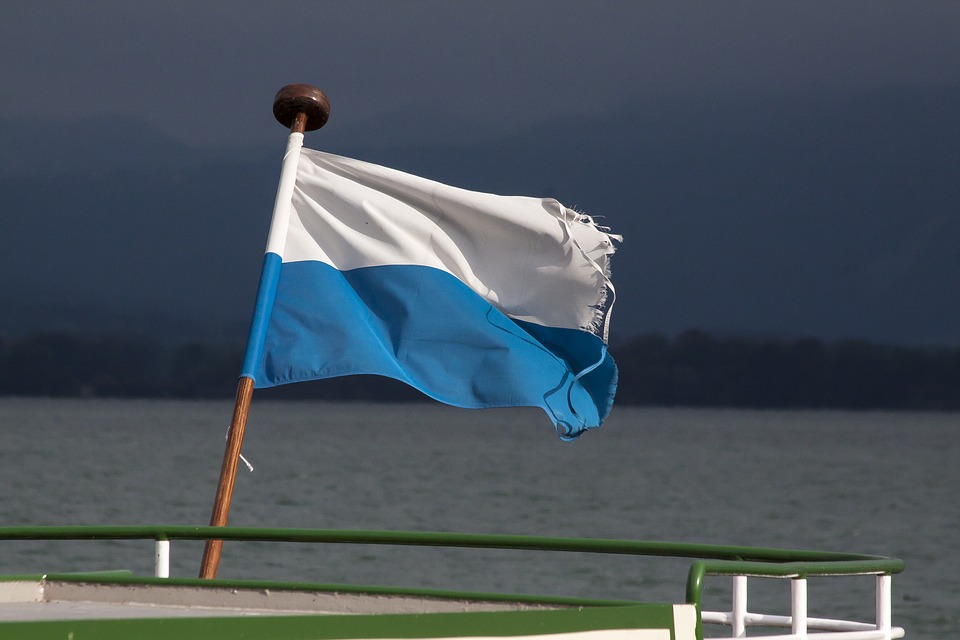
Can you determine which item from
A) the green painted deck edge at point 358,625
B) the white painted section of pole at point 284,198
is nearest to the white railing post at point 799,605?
the green painted deck edge at point 358,625

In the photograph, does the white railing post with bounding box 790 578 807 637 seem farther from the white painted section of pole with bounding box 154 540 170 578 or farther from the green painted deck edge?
the white painted section of pole with bounding box 154 540 170 578

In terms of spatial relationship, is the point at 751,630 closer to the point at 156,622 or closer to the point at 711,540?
the point at 156,622

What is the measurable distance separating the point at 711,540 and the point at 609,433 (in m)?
97.2

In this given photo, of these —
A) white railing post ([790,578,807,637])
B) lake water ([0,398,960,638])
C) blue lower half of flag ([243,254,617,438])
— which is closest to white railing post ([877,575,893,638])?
white railing post ([790,578,807,637])

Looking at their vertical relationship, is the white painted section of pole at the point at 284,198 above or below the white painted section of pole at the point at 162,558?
above

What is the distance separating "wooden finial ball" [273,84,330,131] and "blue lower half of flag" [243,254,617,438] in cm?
65

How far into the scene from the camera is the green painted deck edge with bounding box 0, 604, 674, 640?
3326 mm

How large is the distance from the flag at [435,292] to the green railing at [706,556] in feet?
4.03

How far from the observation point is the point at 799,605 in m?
4.07

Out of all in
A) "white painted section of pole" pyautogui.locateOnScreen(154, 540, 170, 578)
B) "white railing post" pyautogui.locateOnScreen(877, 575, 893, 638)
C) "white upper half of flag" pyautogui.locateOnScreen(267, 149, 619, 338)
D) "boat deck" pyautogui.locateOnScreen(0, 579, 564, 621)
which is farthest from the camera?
"white upper half of flag" pyautogui.locateOnScreen(267, 149, 619, 338)

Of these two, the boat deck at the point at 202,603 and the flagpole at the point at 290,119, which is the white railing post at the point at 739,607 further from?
the flagpole at the point at 290,119

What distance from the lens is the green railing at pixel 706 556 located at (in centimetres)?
402

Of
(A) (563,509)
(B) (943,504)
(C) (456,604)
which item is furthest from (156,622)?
(B) (943,504)

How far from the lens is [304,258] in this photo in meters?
6.98
